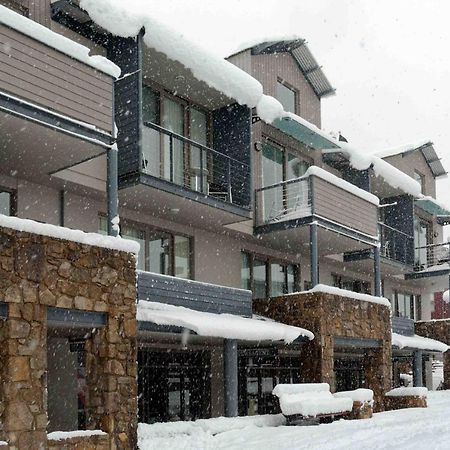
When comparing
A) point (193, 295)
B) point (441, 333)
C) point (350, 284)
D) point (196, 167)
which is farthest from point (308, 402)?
point (441, 333)

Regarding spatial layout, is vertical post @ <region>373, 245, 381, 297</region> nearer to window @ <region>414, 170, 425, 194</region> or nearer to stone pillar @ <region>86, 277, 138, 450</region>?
window @ <region>414, 170, 425, 194</region>

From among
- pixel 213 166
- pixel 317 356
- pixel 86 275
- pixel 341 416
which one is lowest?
pixel 341 416

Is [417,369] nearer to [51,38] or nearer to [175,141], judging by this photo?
[175,141]

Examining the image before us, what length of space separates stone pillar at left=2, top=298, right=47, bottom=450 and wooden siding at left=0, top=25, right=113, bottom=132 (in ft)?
11.9

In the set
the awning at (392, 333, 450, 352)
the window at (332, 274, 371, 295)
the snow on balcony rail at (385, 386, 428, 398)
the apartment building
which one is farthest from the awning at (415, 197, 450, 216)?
the snow on balcony rail at (385, 386, 428, 398)

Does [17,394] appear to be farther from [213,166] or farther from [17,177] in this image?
[213,166]

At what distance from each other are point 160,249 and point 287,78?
353 inches

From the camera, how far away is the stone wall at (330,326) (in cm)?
1827

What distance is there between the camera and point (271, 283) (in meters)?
21.9

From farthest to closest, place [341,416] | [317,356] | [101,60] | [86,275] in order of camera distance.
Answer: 1. [317,356]
2. [341,416]
3. [101,60]
4. [86,275]

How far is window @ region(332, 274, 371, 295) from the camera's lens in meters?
25.3

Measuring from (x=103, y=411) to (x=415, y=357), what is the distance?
1647cm

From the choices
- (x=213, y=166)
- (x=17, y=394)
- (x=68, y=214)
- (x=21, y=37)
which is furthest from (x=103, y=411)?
(x=213, y=166)

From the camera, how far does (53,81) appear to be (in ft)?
41.3
